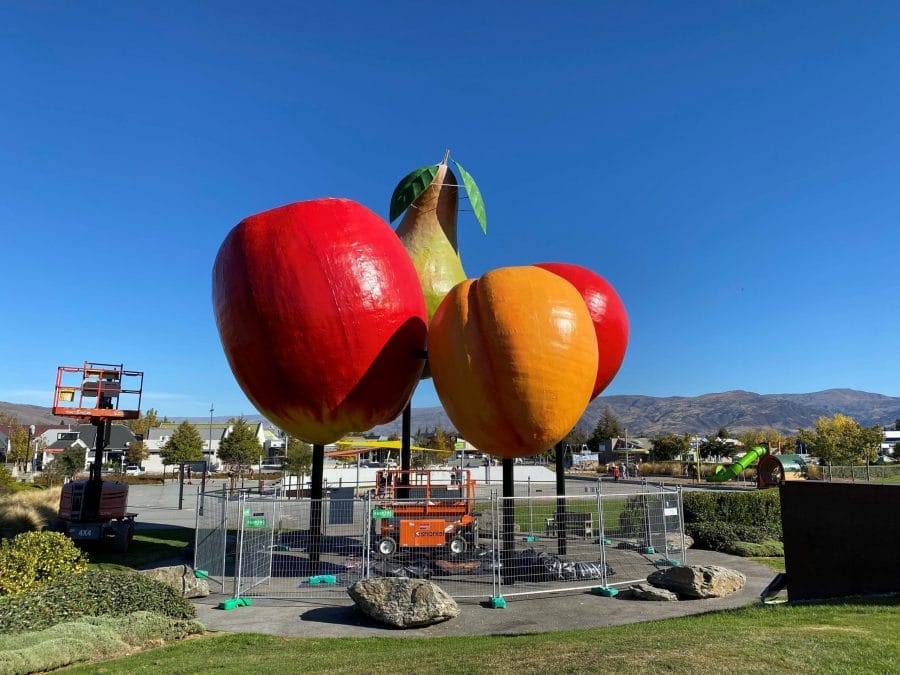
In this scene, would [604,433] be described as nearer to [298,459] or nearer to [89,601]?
[298,459]

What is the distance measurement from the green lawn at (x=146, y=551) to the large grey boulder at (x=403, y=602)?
736cm

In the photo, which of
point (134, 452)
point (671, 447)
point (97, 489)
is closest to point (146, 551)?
point (97, 489)

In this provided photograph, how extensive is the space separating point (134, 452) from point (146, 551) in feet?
161

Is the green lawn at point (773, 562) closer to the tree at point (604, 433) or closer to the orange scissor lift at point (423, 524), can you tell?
the orange scissor lift at point (423, 524)

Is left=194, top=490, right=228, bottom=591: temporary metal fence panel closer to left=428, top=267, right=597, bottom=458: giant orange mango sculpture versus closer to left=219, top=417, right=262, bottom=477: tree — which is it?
left=428, top=267, right=597, bottom=458: giant orange mango sculpture

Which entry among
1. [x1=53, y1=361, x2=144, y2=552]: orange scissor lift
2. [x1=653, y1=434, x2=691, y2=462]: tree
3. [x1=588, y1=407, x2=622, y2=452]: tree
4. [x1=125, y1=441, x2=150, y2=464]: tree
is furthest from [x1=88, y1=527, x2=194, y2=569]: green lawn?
[x1=588, y1=407, x2=622, y2=452]: tree

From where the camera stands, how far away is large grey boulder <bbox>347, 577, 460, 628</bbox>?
8617 millimetres

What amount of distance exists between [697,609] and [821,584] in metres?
1.76

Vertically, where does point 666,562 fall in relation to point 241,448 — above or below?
below

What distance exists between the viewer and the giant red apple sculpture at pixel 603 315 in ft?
39.5

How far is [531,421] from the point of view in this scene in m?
9.02

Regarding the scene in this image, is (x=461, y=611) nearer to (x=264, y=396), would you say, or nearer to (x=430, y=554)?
(x=430, y=554)

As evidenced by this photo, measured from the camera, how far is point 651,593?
9.94m

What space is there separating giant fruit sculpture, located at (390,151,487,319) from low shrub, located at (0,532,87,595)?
772cm
